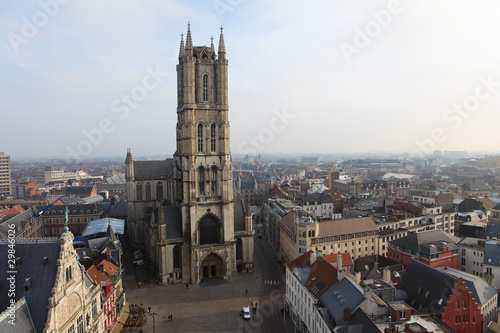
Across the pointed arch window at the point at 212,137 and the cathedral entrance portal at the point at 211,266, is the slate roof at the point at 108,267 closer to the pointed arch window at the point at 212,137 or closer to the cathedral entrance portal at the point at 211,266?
the cathedral entrance portal at the point at 211,266

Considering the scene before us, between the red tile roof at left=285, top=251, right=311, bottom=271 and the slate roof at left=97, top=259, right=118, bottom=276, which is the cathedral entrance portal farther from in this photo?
the slate roof at left=97, top=259, right=118, bottom=276

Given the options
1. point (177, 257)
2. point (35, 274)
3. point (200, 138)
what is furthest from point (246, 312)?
point (200, 138)

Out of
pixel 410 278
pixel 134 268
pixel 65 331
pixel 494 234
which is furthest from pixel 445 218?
pixel 65 331

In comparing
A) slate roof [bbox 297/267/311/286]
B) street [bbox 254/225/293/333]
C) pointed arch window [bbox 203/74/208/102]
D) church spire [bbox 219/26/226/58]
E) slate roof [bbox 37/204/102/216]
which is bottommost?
street [bbox 254/225/293/333]

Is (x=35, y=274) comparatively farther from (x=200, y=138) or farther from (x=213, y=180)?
(x=200, y=138)

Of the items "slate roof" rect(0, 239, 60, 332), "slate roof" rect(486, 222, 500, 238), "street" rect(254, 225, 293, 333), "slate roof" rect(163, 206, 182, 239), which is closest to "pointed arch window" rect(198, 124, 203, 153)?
"slate roof" rect(163, 206, 182, 239)

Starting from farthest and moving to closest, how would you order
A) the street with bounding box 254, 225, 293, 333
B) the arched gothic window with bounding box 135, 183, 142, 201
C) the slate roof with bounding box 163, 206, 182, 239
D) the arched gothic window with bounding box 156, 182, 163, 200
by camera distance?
the arched gothic window with bounding box 156, 182, 163, 200 < the arched gothic window with bounding box 135, 183, 142, 201 < the slate roof with bounding box 163, 206, 182, 239 < the street with bounding box 254, 225, 293, 333

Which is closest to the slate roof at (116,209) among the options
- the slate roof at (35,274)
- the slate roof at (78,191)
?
the slate roof at (78,191)

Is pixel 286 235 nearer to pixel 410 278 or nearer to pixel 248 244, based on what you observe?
pixel 248 244
